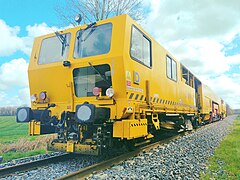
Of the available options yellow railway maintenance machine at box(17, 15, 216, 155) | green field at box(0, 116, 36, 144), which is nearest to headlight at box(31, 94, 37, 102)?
yellow railway maintenance machine at box(17, 15, 216, 155)

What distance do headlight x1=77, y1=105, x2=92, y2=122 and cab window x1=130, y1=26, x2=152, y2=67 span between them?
64.5 inches

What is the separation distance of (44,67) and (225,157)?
5070 mm

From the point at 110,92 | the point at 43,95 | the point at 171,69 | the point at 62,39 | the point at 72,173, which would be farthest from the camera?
the point at 171,69

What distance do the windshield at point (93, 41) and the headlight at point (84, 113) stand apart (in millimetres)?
1401

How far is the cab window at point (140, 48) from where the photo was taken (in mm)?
5261

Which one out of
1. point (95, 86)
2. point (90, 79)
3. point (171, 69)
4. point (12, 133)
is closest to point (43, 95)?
point (90, 79)

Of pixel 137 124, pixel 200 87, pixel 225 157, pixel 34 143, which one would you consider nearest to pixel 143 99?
pixel 137 124

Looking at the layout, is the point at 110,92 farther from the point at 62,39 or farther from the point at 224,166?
the point at 224,166

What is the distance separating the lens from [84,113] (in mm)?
4453

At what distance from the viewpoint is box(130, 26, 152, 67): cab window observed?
5261mm

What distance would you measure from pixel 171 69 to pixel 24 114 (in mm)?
5215

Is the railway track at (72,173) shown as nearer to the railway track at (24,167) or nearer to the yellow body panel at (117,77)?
the railway track at (24,167)

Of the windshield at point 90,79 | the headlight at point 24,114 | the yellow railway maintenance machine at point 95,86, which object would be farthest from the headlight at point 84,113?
the headlight at point 24,114

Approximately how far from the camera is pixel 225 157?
5.48 m
